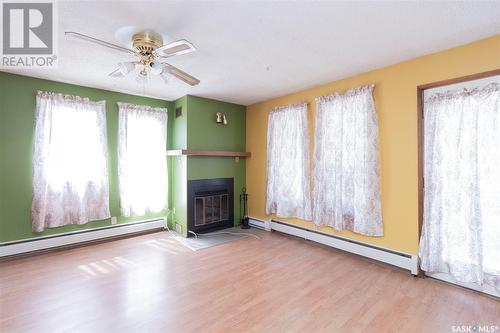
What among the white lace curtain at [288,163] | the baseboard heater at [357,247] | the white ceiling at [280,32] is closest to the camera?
the white ceiling at [280,32]

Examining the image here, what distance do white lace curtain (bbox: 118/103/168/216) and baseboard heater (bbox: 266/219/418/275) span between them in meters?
2.31

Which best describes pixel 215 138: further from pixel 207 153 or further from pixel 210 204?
pixel 210 204

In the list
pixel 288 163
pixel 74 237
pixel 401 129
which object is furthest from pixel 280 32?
pixel 74 237

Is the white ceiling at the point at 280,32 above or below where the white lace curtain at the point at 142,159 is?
above

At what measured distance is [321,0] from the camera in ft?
5.50

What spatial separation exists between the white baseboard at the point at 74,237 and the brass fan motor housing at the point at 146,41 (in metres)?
2.99

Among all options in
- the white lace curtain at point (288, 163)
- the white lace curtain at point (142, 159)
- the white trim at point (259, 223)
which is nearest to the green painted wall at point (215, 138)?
the white trim at point (259, 223)

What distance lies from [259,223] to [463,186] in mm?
3108

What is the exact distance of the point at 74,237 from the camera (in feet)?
11.6

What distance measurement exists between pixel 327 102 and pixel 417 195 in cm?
166

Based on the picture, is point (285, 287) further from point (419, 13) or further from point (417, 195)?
point (419, 13)

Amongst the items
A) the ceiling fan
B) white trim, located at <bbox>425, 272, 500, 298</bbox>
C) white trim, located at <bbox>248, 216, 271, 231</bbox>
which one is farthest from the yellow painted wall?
the ceiling fan

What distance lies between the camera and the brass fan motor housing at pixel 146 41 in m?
2.03

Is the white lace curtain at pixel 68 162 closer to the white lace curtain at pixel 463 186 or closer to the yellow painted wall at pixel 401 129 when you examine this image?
the yellow painted wall at pixel 401 129
